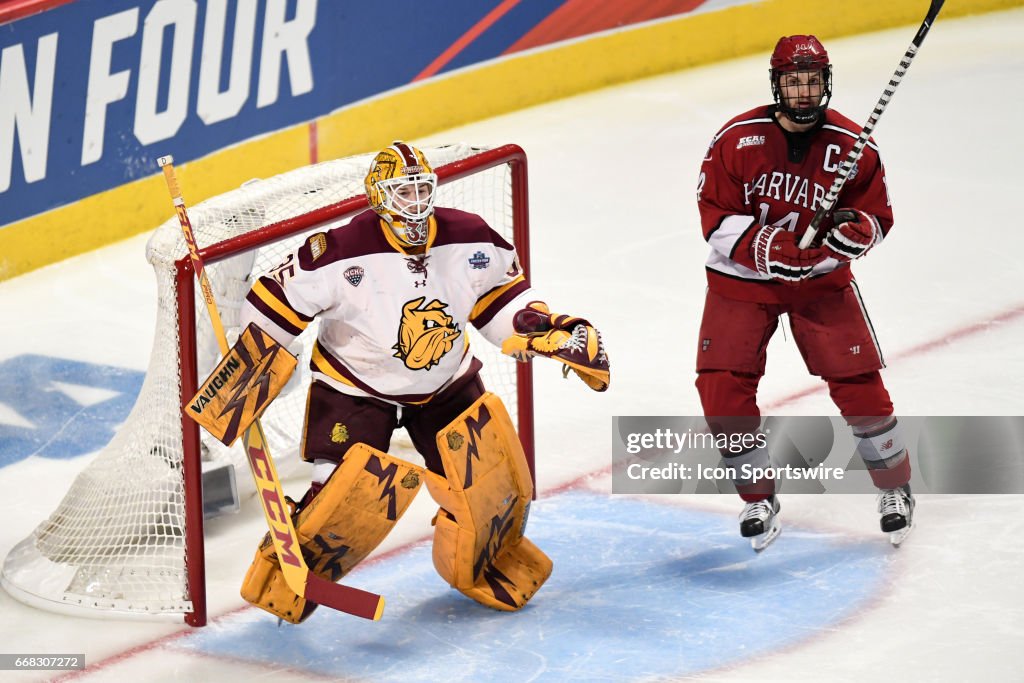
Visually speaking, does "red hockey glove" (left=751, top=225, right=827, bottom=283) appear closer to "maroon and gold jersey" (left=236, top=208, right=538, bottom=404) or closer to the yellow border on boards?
"maroon and gold jersey" (left=236, top=208, right=538, bottom=404)

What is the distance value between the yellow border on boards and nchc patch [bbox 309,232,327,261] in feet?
9.94

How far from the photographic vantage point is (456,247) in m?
3.99

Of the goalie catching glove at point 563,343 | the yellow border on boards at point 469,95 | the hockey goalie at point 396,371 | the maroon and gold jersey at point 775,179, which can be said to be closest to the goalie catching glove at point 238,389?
the hockey goalie at point 396,371

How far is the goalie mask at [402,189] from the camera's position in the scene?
150 inches

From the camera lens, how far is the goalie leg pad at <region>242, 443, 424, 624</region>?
12.9 ft

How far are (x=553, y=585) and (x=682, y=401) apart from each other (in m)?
1.30

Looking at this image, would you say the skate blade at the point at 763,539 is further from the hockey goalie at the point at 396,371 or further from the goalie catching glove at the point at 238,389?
the goalie catching glove at the point at 238,389

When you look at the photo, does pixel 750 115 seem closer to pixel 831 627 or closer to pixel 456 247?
pixel 456 247

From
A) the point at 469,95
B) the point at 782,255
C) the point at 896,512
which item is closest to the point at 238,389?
the point at 782,255

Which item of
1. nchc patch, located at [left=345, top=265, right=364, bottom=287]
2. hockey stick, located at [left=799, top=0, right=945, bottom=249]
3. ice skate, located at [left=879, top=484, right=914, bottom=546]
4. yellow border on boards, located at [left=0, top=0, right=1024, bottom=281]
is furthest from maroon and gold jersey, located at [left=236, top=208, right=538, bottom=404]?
yellow border on boards, located at [left=0, top=0, right=1024, bottom=281]

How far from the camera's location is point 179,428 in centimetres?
420

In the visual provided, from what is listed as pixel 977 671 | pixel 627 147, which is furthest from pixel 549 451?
pixel 627 147

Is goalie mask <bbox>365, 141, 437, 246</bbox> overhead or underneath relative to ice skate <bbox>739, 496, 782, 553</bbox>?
overhead

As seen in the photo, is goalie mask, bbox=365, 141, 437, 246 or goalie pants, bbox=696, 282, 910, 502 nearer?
goalie mask, bbox=365, 141, 437, 246
